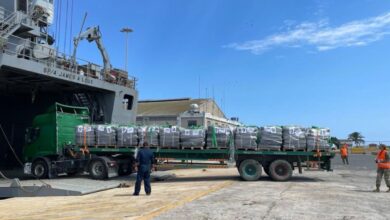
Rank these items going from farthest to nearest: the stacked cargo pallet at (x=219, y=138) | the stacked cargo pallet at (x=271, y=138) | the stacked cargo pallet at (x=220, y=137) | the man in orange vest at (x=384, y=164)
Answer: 1. the stacked cargo pallet at (x=219, y=138)
2. the stacked cargo pallet at (x=271, y=138)
3. the stacked cargo pallet at (x=220, y=137)
4. the man in orange vest at (x=384, y=164)

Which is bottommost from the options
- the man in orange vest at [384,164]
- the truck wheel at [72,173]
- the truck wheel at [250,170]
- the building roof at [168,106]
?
the truck wheel at [72,173]

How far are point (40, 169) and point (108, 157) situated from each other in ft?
10.5

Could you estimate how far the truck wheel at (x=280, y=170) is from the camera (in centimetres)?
1758

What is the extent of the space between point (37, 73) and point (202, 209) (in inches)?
548

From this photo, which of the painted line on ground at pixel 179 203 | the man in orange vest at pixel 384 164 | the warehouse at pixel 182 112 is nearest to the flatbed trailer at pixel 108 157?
the painted line on ground at pixel 179 203

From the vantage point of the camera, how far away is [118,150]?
63.2 ft

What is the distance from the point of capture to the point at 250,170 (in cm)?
1783

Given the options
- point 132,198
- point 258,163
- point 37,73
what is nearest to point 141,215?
point 132,198

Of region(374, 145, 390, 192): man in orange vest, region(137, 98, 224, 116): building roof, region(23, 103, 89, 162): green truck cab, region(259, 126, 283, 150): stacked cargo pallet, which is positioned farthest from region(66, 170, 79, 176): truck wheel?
region(137, 98, 224, 116): building roof

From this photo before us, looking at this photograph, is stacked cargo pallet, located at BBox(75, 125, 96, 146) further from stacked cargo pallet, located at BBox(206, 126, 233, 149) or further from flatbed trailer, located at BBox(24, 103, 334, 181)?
stacked cargo pallet, located at BBox(206, 126, 233, 149)

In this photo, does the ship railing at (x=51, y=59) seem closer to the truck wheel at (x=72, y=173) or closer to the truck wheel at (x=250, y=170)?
the truck wheel at (x=72, y=173)

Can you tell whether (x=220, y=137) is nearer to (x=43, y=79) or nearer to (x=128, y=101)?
(x=43, y=79)

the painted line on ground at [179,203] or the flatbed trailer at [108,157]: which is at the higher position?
the flatbed trailer at [108,157]

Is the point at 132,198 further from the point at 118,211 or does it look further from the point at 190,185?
the point at 190,185
